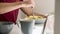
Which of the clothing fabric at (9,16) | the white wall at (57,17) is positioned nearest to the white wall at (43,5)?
the clothing fabric at (9,16)

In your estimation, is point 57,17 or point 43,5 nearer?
point 57,17

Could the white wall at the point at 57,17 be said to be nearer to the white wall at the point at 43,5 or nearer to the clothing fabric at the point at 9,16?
the clothing fabric at the point at 9,16

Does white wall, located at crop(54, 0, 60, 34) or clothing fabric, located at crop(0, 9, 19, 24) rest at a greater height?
white wall, located at crop(54, 0, 60, 34)

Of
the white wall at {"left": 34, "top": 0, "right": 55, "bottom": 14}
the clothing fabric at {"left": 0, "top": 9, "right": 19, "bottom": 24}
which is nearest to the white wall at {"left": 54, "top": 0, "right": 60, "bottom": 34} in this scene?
the clothing fabric at {"left": 0, "top": 9, "right": 19, "bottom": 24}

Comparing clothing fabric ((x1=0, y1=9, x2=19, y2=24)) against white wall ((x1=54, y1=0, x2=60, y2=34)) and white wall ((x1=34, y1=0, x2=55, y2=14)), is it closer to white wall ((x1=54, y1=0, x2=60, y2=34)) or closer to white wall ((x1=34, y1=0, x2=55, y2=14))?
white wall ((x1=34, y1=0, x2=55, y2=14))

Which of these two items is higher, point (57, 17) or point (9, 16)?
point (57, 17)

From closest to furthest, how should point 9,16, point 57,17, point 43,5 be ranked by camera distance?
point 57,17
point 9,16
point 43,5

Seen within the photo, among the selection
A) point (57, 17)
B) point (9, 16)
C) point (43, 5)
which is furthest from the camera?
point (43, 5)

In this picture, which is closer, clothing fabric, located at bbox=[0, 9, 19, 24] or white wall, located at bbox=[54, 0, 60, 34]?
white wall, located at bbox=[54, 0, 60, 34]

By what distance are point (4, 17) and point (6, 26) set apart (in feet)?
1.46

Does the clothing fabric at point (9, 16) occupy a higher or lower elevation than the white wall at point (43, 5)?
lower

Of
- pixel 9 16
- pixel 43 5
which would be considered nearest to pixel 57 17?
pixel 9 16

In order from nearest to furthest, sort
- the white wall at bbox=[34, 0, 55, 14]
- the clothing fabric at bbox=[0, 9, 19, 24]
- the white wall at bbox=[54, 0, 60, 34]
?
the white wall at bbox=[54, 0, 60, 34] → the clothing fabric at bbox=[0, 9, 19, 24] → the white wall at bbox=[34, 0, 55, 14]

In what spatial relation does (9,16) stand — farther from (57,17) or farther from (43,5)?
(57,17)
